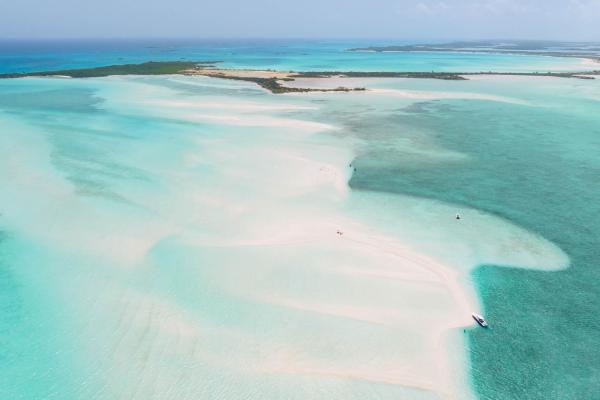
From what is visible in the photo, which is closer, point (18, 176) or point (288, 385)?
point (288, 385)

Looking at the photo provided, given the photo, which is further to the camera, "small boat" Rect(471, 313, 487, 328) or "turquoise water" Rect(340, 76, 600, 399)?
"small boat" Rect(471, 313, 487, 328)

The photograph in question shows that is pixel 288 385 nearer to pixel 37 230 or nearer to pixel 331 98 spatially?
pixel 37 230

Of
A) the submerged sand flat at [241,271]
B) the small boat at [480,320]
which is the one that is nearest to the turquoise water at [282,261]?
the submerged sand flat at [241,271]

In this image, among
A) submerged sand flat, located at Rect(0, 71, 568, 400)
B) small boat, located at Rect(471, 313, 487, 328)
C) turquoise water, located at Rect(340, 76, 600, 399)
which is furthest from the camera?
small boat, located at Rect(471, 313, 487, 328)

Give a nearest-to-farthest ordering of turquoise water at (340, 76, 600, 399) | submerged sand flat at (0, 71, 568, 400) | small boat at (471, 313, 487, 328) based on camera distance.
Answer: submerged sand flat at (0, 71, 568, 400), turquoise water at (340, 76, 600, 399), small boat at (471, 313, 487, 328)

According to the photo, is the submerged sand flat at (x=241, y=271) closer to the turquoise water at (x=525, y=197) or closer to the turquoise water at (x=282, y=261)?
the turquoise water at (x=282, y=261)

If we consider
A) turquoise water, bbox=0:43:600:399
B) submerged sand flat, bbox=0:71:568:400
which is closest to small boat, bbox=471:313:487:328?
submerged sand flat, bbox=0:71:568:400

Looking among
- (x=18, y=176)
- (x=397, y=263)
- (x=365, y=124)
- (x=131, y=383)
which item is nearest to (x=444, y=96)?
(x=365, y=124)

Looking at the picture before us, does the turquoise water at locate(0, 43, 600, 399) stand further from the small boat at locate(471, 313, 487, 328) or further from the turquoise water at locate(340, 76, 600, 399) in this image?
the small boat at locate(471, 313, 487, 328)
